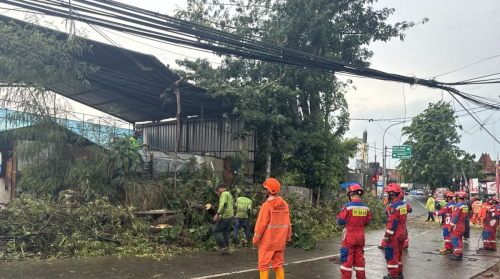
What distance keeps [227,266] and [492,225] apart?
26.7ft

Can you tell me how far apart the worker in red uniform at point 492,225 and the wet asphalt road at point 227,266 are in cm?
134

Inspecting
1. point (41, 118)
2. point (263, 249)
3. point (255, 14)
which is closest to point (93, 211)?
point (41, 118)

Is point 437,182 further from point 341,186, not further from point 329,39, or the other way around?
point 329,39

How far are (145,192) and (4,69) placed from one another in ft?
15.1

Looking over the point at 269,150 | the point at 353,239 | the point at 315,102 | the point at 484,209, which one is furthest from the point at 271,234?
the point at 484,209

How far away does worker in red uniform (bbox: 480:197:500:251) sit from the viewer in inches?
469

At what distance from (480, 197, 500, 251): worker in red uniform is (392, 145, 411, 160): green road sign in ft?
65.9

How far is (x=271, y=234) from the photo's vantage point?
610cm

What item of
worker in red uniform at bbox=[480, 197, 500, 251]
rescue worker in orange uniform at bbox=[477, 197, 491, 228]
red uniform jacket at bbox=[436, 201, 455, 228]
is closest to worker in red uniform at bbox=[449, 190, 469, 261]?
red uniform jacket at bbox=[436, 201, 455, 228]

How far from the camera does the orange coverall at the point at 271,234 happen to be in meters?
6.07

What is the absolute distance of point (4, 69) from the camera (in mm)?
10047

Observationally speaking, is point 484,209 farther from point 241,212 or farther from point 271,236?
point 271,236

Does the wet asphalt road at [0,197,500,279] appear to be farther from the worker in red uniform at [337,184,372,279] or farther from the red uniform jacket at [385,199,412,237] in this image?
the worker in red uniform at [337,184,372,279]

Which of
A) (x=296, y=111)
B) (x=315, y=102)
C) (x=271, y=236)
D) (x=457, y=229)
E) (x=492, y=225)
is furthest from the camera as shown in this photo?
(x=315, y=102)
